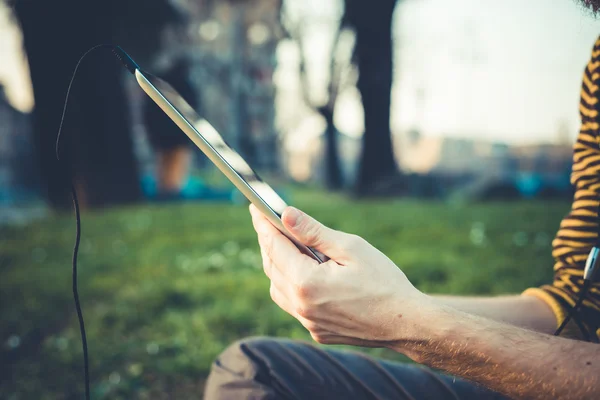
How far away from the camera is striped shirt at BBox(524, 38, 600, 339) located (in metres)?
1.19

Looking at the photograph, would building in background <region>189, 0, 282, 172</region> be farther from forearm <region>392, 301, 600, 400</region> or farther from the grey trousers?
forearm <region>392, 301, 600, 400</region>

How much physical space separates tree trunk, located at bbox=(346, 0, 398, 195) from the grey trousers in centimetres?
938

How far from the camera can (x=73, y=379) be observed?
2.37 meters

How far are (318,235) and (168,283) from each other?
310cm

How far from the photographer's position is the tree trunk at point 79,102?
786 centimetres

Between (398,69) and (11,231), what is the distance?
10578mm

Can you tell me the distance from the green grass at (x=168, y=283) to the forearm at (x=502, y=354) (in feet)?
5.53

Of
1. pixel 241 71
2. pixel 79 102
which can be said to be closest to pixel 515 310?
pixel 79 102

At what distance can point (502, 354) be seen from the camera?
0.92 m

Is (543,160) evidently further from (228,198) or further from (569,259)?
(569,259)

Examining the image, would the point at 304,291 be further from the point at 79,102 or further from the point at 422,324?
the point at 79,102

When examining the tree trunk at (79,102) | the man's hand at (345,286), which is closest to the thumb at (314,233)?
the man's hand at (345,286)

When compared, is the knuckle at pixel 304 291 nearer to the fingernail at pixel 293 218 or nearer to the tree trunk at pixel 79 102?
the fingernail at pixel 293 218

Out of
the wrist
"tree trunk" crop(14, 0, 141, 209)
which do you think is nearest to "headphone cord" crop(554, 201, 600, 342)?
the wrist
